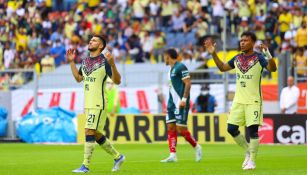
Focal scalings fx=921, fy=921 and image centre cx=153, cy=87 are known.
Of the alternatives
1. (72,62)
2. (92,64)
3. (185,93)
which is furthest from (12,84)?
(92,64)

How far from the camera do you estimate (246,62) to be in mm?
16281

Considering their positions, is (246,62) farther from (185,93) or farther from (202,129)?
(202,129)

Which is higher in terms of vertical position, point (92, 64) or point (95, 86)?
point (92, 64)

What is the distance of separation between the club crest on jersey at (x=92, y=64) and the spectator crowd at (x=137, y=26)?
16.4 metres

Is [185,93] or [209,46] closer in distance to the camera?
[209,46]

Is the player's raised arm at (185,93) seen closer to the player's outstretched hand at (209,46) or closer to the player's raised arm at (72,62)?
the player's outstretched hand at (209,46)

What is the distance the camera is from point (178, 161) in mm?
19188

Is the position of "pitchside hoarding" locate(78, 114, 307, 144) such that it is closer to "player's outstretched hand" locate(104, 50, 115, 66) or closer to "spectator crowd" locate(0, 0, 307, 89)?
"spectator crowd" locate(0, 0, 307, 89)

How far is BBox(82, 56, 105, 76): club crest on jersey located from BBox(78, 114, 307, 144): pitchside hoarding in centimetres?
1298

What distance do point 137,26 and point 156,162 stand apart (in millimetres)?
21454

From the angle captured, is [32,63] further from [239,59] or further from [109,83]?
[239,59]

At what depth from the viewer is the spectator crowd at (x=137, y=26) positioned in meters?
Answer: 35.4

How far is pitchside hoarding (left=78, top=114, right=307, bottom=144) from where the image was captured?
27750 millimetres

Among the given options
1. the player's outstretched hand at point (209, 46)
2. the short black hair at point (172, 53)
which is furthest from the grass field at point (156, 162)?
the short black hair at point (172, 53)
